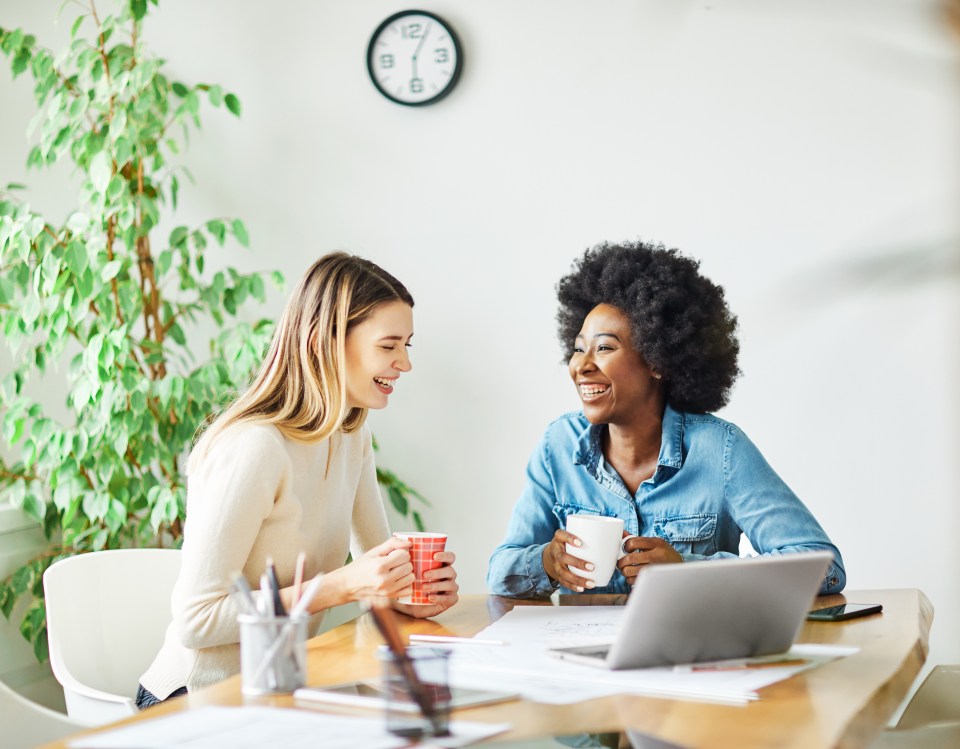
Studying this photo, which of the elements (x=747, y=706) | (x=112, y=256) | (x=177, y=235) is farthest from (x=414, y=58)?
(x=747, y=706)

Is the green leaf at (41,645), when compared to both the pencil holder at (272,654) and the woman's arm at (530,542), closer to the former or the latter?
the woman's arm at (530,542)

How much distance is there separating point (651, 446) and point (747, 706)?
98cm

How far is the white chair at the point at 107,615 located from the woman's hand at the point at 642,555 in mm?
871

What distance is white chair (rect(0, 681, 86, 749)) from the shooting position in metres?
1.43

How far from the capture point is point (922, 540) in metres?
2.45

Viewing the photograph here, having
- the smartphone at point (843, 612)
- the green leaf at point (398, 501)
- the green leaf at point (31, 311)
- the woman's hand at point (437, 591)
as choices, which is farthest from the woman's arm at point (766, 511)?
the green leaf at point (31, 311)

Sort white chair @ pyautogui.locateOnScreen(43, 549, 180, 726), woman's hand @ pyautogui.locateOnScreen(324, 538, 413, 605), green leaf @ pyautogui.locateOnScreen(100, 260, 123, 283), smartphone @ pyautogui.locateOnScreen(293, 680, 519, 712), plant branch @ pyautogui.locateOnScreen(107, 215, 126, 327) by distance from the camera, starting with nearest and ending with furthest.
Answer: smartphone @ pyautogui.locateOnScreen(293, 680, 519, 712) < woman's hand @ pyautogui.locateOnScreen(324, 538, 413, 605) < white chair @ pyautogui.locateOnScreen(43, 549, 180, 726) < green leaf @ pyautogui.locateOnScreen(100, 260, 123, 283) < plant branch @ pyautogui.locateOnScreen(107, 215, 126, 327)

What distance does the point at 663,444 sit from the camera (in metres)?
1.87

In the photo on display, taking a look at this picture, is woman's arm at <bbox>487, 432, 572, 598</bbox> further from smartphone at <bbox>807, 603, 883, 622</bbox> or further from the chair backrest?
the chair backrest

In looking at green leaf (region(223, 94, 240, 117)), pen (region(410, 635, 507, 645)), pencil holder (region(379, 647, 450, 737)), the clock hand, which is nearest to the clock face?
the clock hand

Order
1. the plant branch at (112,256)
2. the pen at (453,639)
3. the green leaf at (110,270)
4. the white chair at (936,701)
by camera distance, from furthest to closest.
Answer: the plant branch at (112,256)
the green leaf at (110,270)
the white chair at (936,701)
the pen at (453,639)

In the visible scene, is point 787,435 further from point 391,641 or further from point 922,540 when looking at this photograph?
point 391,641

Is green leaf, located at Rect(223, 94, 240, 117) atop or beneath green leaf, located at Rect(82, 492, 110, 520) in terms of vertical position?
atop

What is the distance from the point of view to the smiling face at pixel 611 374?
→ 1.91m
